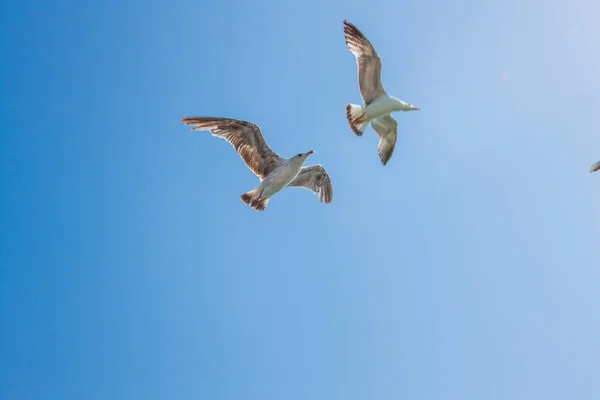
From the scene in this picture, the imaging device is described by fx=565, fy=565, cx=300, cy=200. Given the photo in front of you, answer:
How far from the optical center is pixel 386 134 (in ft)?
49.9

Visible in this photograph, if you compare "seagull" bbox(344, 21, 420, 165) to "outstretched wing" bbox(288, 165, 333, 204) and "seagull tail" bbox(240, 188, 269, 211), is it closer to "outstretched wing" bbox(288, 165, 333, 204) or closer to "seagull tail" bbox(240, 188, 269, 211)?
"outstretched wing" bbox(288, 165, 333, 204)

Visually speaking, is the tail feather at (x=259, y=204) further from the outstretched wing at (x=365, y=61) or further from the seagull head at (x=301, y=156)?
the outstretched wing at (x=365, y=61)

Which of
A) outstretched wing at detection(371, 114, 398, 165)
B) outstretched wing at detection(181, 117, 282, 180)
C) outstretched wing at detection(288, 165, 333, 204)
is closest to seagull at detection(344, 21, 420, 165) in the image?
outstretched wing at detection(371, 114, 398, 165)

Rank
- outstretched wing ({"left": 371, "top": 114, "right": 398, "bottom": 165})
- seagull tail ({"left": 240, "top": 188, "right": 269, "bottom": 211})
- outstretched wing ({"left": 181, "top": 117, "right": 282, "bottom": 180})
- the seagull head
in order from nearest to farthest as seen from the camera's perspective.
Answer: outstretched wing ({"left": 181, "top": 117, "right": 282, "bottom": 180}) → the seagull head → seagull tail ({"left": 240, "top": 188, "right": 269, "bottom": 211}) → outstretched wing ({"left": 371, "top": 114, "right": 398, "bottom": 165})

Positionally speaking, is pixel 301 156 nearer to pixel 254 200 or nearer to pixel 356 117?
pixel 254 200

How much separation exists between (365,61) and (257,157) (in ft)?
11.7

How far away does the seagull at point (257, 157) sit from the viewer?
497 inches

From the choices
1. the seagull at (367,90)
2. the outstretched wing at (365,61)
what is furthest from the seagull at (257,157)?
the outstretched wing at (365,61)

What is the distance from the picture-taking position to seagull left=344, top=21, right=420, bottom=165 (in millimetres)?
13711

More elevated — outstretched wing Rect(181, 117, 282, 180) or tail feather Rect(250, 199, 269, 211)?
outstretched wing Rect(181, 117, 282, 180)

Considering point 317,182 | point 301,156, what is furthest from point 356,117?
point 317,182

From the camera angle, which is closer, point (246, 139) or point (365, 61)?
point (246, 139)

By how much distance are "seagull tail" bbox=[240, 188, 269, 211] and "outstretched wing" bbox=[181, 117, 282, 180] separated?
18.3 inches

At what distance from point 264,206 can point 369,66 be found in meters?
4.30
